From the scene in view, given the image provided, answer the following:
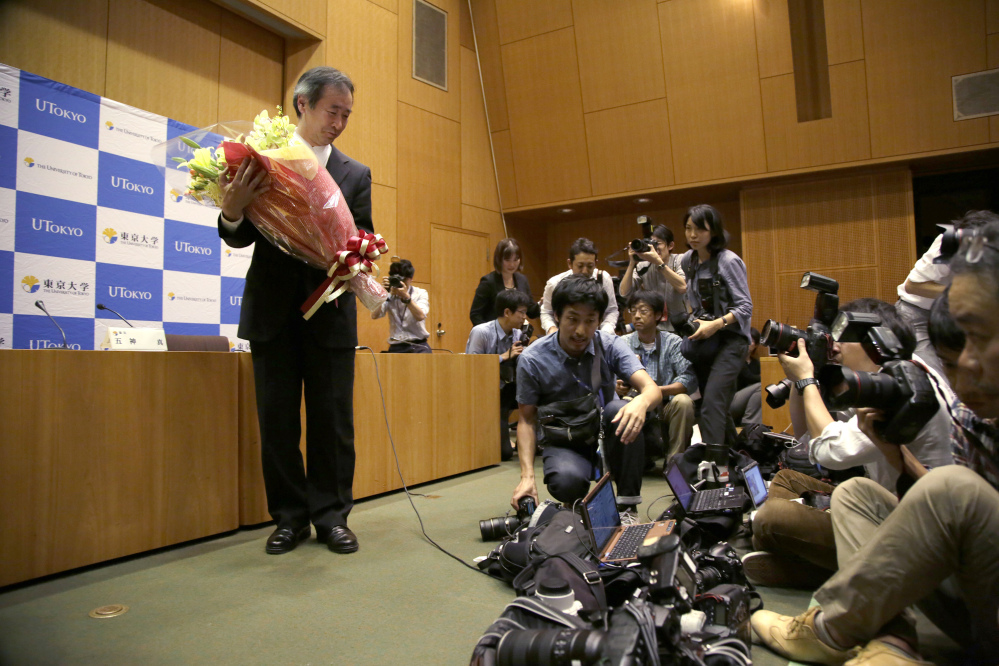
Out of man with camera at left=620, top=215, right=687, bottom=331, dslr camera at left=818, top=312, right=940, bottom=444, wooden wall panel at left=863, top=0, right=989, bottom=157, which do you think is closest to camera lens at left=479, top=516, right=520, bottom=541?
dslr camera at left=818, top=312, right=940, bottom=444

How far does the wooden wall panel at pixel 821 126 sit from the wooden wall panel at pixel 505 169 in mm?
2487

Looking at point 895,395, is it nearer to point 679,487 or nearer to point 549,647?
point 549,647

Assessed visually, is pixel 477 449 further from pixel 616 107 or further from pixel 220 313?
pixel 616 107

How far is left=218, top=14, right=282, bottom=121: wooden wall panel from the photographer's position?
414 cm

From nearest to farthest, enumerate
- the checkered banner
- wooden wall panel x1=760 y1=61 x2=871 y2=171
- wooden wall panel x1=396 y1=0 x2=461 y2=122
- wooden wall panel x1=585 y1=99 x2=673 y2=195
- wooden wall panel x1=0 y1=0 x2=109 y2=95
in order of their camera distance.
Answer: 1. the checkered banner
2. wooden wall panel x1=0 y1=0 x2=109 y2=95
3. wooden wall panel x1=760 y1=61 x2=871 y2=171
4. wooden wall panel x1=396 y1=0 x2=461 y2=122
5. wooden wall panel x1=585 y1=99 x2=673 y2=195

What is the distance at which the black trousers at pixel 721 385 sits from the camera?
2.64 m

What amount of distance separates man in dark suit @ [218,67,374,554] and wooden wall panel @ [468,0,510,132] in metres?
4.74

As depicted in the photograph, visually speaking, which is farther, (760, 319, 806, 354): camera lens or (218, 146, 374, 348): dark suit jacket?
(218, 146, 374, 348): dark suit jacket

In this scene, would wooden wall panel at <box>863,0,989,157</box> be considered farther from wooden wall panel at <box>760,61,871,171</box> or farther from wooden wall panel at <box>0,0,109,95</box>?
wooden wall panel at <box>0,0,109,95</box>

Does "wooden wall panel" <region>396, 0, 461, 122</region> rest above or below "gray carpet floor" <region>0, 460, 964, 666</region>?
above

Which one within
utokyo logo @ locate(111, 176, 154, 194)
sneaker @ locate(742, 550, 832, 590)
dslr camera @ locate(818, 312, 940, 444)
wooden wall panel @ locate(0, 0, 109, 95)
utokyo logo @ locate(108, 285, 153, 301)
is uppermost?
wooden wall panel @ locate(0, 0, 109, 95)

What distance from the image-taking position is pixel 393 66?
5.39 meters

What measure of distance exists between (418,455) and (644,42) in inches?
177

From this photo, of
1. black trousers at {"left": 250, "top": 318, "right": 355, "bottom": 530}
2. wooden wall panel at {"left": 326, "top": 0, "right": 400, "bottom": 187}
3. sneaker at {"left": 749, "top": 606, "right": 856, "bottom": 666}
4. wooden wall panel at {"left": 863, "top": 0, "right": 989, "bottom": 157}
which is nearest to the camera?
sneaker at {"left": 749, "top": 606, "right": 856, "bottom": 666}
